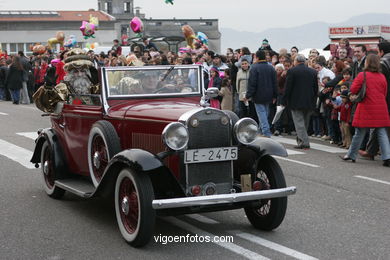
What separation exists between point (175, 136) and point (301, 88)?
724 cm

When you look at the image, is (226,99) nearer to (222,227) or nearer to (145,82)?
(145,82)

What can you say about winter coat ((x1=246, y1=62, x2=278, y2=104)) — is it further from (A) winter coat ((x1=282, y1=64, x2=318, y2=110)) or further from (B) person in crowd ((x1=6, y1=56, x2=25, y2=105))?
(B) person in crowd ((x1=6, y1=56, x2=25, y2=105))

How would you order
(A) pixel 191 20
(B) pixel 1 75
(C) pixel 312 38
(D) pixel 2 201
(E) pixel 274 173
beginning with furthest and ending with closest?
(C) pixel 312 38 < (A) pixel 191 20 < (B) pixel 1 75 < (D) pixel 2 201 < (E) pixel 274 173

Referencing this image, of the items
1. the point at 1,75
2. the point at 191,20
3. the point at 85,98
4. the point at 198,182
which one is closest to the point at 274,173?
the point at 198,182

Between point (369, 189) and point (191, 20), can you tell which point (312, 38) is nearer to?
point (191, 20)

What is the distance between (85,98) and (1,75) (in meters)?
20.8

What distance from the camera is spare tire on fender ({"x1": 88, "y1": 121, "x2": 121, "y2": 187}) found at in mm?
6453

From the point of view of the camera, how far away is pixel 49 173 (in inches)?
317

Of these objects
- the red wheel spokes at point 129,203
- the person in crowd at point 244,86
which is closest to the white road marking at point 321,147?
the person in crowd at point 244,86

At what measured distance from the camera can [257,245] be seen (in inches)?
229

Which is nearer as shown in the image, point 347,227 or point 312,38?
point 347,227

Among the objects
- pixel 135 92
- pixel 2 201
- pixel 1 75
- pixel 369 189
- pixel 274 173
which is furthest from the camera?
pixel 1 75

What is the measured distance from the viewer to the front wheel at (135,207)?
5.60 meters

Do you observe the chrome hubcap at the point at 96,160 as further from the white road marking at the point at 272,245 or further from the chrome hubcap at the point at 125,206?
the white road marking at the point at 272,245
